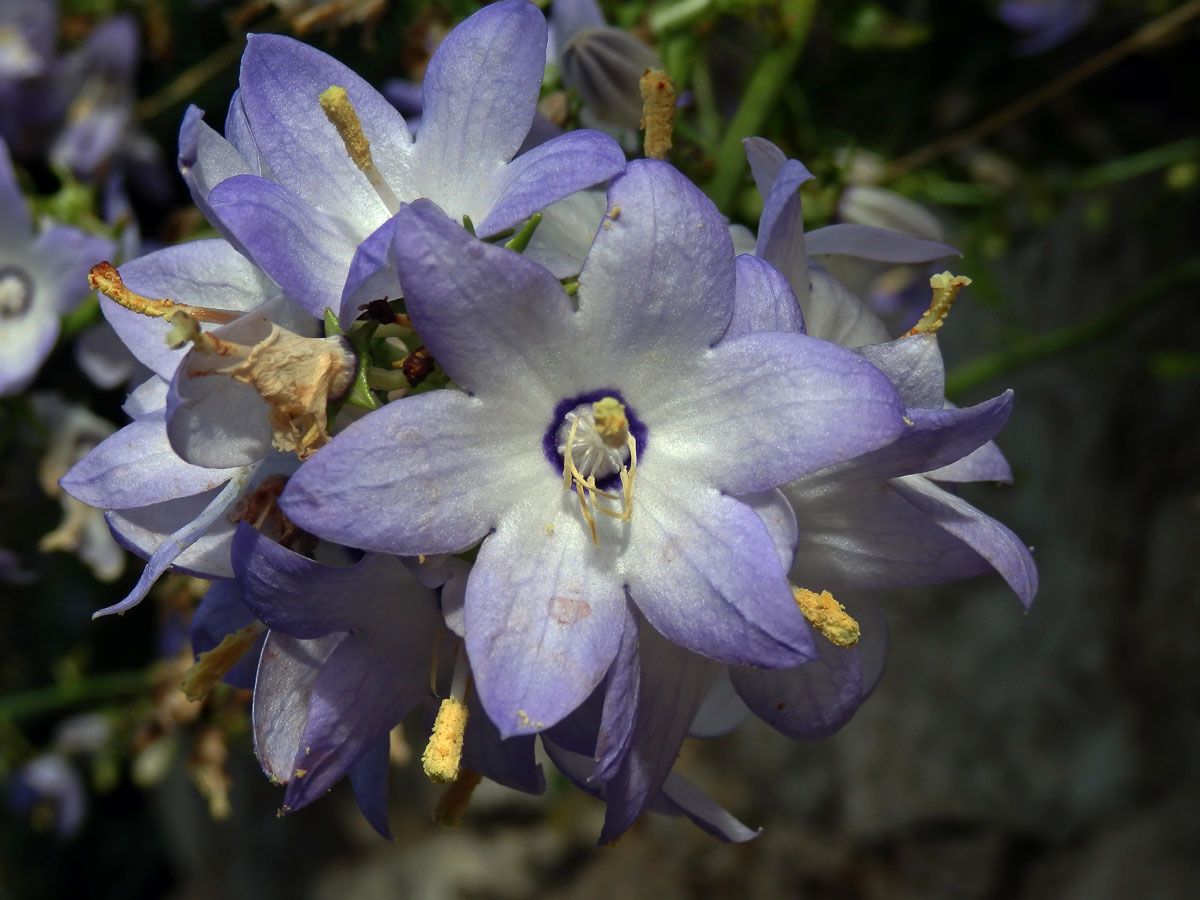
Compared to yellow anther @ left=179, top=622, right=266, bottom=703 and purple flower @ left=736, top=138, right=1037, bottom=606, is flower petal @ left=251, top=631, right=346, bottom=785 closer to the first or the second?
yellow anther @ left=179, top=622, right=266, bottom=703

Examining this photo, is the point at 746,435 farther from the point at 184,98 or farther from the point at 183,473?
the point at 184,98

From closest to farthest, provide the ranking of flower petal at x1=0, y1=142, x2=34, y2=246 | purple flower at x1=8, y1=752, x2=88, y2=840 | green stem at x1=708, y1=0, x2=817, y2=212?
green stem at x1=708, y1=0, x2=817, y2=212 → flower petal at x1=0, y1=142, x2=34, y2=246 → purple flower at x1=8, y1=752, x2=88, y2=840

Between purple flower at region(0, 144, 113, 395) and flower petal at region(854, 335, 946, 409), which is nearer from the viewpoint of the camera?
flower petal at region(854, 335, 946, 409)

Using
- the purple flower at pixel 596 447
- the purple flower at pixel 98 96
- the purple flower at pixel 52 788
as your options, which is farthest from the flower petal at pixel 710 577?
the purple flower at pixel 52 788

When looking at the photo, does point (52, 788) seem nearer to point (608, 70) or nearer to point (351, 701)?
point (351, 701)

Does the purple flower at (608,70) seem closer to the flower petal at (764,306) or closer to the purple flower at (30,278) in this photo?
the flower petal at (764,306)

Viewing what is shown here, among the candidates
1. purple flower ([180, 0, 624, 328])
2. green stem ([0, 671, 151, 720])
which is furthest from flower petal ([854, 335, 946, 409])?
green stem ([0, 671, 151, 720])

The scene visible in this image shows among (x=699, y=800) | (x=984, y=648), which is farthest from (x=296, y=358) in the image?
(x=984, y=648)

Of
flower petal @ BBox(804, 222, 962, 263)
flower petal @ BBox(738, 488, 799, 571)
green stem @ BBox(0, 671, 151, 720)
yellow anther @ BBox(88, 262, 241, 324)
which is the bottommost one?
green stem @ BBox(0, 671, 151, 720)
